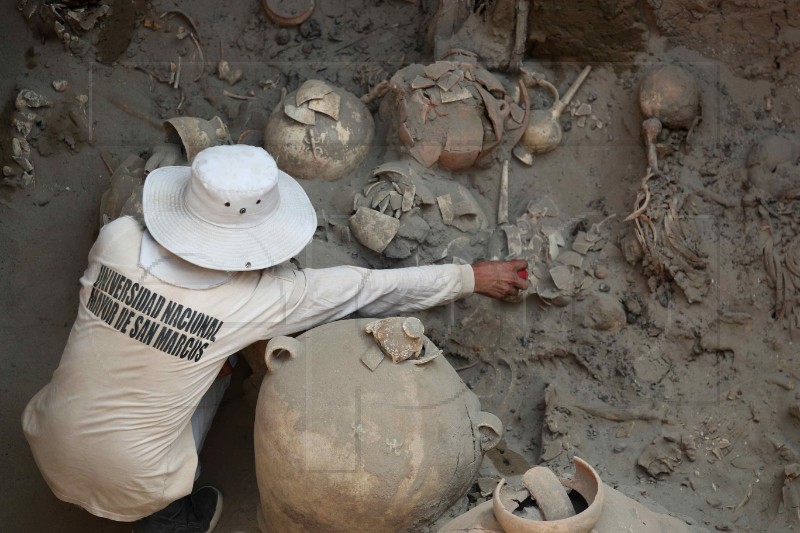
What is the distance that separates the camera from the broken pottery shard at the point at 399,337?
12.3ft

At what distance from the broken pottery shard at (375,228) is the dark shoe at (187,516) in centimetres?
135

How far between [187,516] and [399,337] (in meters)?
1.40

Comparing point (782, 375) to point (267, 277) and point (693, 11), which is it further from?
point (267, 277)

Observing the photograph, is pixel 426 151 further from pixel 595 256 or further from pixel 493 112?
pixel 595 256

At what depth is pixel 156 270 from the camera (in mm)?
3680

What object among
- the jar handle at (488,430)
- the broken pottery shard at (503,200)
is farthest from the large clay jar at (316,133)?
the jar handle at (488,430)

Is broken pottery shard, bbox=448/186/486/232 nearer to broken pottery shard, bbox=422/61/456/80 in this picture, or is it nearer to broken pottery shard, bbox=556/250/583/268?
broken pottery shard, bbox=556/250/583/268

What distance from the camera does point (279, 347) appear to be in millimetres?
3750

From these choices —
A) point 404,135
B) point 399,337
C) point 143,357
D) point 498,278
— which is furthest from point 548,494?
point 404,135

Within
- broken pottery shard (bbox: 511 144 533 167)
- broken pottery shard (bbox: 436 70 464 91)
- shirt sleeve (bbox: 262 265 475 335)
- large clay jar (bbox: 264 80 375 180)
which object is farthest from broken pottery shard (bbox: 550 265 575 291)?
large clay jar (bbox: 264 80 375 180)

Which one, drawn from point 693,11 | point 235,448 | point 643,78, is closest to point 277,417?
point 235,448

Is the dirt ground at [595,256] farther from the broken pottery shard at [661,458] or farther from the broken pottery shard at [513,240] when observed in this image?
the broken pottery shard at [513,240]

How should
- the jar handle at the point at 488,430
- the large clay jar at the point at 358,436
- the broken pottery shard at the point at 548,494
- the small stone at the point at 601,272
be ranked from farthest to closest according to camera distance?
the small stone at the point at 601,272
the jar handle at the point at 488,430
the large clay jar at the point at 358,436
the broken pottery shard at the point at 548,494

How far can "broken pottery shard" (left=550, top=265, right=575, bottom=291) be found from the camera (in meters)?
4.60
